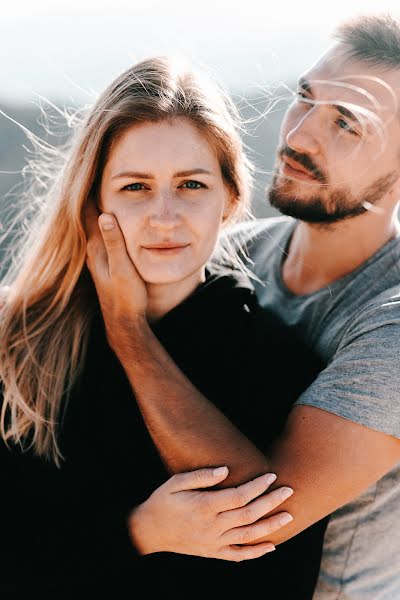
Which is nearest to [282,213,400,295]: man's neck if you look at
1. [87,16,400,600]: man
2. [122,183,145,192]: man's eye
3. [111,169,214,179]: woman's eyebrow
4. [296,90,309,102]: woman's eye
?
[87,16,400,600]: man

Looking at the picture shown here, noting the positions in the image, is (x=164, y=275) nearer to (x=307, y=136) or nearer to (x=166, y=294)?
(x=166, y=294)

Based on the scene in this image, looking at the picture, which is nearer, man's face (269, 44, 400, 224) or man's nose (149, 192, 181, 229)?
man's nose (149, 192, 181, 229)

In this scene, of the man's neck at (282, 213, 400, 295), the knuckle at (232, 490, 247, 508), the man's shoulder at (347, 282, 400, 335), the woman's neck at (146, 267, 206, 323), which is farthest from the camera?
the man's neck at (282, 213, 400, 295)

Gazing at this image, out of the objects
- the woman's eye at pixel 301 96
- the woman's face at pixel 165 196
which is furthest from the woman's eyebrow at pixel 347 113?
the woman's face at pixel 165 196

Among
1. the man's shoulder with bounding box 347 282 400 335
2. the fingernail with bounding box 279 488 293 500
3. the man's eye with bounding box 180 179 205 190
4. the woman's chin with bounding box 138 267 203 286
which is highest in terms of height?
the man's eye with bounding box 180 179 205 190

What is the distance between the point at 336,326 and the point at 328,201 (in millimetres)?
480

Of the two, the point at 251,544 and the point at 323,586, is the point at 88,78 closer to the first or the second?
the point at 251,544

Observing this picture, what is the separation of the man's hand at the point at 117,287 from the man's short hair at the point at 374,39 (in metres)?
1.07

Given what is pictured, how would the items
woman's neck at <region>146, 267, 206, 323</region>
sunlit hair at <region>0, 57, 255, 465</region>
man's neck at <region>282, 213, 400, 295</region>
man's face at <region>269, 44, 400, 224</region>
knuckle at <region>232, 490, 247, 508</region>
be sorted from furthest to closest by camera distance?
man's neck at <region>282, 213, 400, 295</region>, man's face at <region>269, 44, 400, 224</region>, woman's neck at <region>146, 267, 206, 323</region>, sunlit hair at <region>0, 57, 255, 465</region>, knuckle at <region>232, 490, 247, 508</region>

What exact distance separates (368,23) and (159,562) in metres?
1.94

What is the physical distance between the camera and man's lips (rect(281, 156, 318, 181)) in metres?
2.56

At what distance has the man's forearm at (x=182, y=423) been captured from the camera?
1.98 meters

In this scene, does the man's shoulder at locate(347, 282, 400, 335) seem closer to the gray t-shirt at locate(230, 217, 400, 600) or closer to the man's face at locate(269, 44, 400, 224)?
the gray t-shirt at locate(230, 217, 400, 600)

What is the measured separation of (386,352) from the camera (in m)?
2.01
